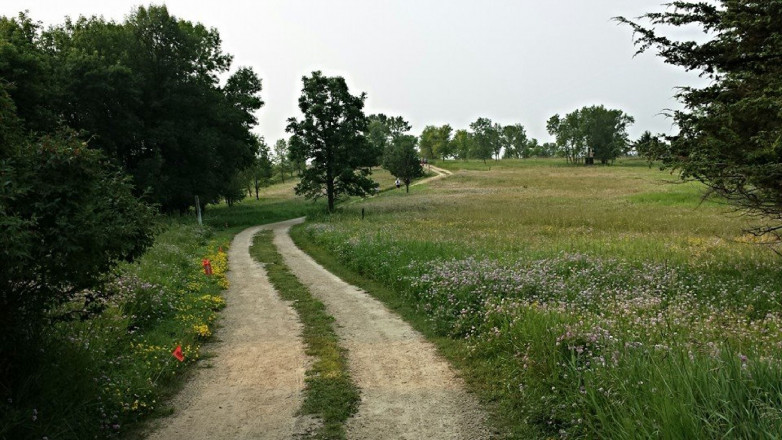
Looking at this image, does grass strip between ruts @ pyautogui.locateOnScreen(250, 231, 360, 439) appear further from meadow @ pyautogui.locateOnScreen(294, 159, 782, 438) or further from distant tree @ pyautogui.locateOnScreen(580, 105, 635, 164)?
distant tree @ pyautogui.locateOnScreen(580, 105, 635, 164)

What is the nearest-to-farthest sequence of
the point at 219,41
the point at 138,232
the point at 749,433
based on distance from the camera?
the point at 749,433 < the point at 138,232 < the point at 219,41

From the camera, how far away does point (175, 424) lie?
5918 mm

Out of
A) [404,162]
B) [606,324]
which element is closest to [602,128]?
[404,162]

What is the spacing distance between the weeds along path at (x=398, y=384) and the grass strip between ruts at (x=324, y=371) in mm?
163

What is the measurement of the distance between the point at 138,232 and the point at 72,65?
3421 centimetres

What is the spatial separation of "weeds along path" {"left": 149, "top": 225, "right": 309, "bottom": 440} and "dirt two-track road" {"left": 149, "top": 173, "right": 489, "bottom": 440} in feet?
0.05

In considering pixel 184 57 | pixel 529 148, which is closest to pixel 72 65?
pixel 184 57

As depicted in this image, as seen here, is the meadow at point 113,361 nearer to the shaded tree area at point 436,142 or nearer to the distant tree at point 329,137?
the distant tree at point 329,137

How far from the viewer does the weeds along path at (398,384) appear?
18.2 feet

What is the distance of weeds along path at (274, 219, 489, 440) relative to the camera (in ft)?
18.2

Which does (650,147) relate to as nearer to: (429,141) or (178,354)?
(178,354)

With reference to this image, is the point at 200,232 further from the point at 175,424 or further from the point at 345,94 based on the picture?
the point at 175,424

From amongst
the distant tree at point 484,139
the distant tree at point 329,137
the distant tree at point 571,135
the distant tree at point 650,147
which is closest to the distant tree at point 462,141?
the distant tree at point 484,139

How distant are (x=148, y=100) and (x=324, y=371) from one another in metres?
38.3
